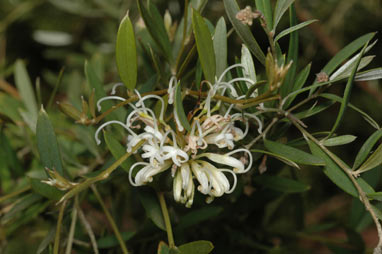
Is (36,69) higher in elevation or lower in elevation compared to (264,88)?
lower

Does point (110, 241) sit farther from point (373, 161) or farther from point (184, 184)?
point (373, 161)

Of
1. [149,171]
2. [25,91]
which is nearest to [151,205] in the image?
[149,171]

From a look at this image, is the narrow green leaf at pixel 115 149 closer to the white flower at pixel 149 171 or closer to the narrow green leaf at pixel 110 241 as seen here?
the white flower at pixel 149 171

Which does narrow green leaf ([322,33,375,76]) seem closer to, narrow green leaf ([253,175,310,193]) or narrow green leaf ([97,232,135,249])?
narrow green leaf ([253,175,310,193])

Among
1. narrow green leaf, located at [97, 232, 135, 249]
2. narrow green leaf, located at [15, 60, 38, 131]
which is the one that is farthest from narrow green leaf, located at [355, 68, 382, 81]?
narrow green leaf, located at [15, 60, 38, 131]

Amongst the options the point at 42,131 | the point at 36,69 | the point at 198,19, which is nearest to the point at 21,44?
the point at 36,69

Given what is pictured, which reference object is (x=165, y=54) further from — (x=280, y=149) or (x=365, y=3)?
(x=365, y=3)

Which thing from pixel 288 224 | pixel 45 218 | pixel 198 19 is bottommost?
pixel 288 224

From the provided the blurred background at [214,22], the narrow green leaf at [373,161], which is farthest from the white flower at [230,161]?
the blurred background at [214,22]
